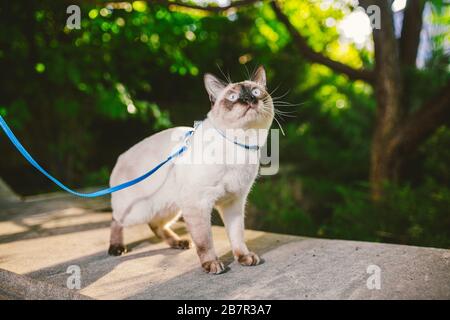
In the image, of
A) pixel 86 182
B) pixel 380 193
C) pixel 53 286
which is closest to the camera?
pixel 53 286

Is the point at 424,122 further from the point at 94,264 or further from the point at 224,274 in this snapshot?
the point at 94,264

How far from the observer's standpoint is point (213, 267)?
228 cm

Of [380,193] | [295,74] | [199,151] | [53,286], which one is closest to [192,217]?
[199,151]

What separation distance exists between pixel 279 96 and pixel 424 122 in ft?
6.55

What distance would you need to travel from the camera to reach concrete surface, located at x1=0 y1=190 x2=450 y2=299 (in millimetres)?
2000

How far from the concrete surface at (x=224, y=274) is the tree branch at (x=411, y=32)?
392 centimetres

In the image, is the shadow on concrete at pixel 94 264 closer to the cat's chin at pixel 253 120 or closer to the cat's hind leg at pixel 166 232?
the cat's hind leg at pixel 166 232

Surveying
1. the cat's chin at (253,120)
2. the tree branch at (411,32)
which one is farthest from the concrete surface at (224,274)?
the tree branch at (411,32)

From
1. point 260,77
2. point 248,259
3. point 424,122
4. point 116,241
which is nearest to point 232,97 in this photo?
point 260,77

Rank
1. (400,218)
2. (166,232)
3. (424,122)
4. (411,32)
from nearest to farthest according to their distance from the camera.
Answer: (166,232) → (400,218) → (424,122) → (411,32)

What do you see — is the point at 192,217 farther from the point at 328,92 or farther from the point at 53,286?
the point at 328,92

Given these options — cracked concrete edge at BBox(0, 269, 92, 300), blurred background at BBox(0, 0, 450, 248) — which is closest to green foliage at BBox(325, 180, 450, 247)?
blurred background at BBox(0, 0, 450, 248)

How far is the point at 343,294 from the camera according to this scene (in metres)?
1.93
